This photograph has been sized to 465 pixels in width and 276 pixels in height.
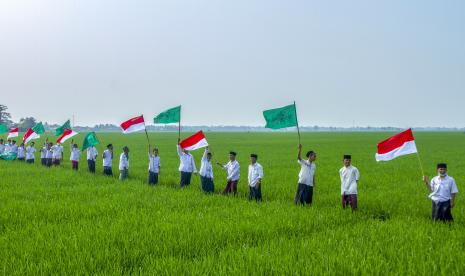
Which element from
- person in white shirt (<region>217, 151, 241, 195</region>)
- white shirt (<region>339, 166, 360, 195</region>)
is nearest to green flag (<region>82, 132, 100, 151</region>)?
person in white shirt (<region>217, 151, 241, 195</region>)

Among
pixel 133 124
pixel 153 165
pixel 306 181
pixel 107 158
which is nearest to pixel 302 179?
pixel 306 181

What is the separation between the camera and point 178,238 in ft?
22.5

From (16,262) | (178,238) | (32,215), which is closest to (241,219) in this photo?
(178,238)

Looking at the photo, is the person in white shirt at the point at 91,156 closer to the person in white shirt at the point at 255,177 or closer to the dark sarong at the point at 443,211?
the person in white shirt at the point at 255,177

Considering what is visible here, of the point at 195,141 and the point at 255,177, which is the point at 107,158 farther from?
the point at 255,177

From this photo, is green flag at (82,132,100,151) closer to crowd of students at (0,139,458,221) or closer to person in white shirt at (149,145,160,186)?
crowd of students at (0,139,458,221)

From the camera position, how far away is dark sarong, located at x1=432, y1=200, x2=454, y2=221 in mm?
8164

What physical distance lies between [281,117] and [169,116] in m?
4.65

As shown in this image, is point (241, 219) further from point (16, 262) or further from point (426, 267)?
point (16, 262)

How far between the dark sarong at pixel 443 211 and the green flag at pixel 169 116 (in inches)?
329

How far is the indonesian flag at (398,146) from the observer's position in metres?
8.77

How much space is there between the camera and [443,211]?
8.23 meters

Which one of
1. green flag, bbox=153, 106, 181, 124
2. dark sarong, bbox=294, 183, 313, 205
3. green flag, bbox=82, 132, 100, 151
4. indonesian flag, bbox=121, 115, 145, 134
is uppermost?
green flag, bbox=153, 106, 181, 124

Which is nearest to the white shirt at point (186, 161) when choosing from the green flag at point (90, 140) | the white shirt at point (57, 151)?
the green flag at point (90, 140)
